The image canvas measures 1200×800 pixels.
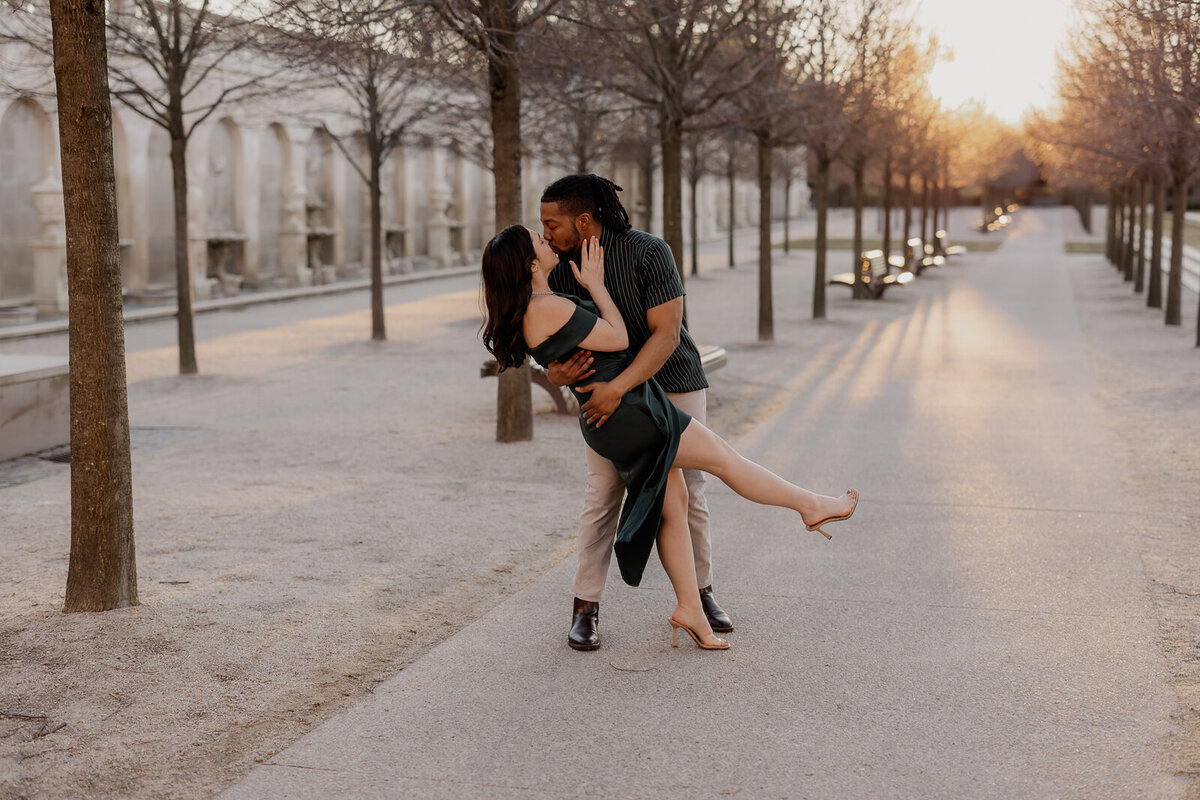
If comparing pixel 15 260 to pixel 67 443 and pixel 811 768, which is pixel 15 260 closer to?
pixel 67 443

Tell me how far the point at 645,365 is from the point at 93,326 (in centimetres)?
223

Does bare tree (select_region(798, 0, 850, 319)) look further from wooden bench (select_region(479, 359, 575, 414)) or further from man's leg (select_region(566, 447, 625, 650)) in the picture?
man's leg (select_region(566, 447, 625, 650))

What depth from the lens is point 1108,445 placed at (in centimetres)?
974

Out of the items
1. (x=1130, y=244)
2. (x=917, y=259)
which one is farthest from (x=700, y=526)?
(x=917, y=259)

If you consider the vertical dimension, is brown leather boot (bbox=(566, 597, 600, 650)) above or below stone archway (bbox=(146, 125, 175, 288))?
below

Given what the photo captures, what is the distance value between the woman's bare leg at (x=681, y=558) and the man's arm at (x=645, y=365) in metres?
0.42

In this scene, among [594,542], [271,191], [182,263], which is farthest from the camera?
[271,191]

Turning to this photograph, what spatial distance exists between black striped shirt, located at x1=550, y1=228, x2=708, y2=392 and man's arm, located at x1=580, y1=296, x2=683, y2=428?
5cm

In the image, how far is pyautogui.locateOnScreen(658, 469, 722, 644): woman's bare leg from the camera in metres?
4.98

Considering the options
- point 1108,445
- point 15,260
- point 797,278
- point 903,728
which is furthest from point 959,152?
point 903,728

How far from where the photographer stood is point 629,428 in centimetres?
479

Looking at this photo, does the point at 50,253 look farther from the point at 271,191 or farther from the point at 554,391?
the point at 554,391

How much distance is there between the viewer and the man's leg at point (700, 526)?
17.2ft

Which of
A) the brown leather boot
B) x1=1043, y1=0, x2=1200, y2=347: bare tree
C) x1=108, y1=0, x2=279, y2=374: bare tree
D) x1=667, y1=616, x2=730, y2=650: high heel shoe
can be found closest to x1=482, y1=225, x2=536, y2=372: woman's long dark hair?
the brown leather boot
